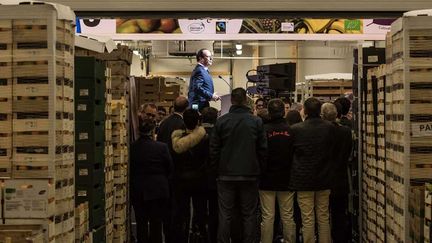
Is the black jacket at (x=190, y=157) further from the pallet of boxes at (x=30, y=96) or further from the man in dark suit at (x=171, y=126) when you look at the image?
the pallet of boxes at (x=30, y=96)

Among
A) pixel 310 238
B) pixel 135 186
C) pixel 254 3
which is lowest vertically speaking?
pixel 310 238

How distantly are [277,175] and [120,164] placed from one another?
1.83 meters

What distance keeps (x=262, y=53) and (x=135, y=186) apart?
54.6ft

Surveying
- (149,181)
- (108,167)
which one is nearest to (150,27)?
(149,181)

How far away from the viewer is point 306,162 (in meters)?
8.04

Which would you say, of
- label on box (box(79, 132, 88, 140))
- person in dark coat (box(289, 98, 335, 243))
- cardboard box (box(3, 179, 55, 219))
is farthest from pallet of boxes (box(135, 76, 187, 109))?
cardboard box (box(3, 179, 55, 219))

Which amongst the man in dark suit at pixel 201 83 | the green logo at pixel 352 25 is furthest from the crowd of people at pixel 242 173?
the green logo at pixel 352 25

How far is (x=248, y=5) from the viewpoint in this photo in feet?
22.0

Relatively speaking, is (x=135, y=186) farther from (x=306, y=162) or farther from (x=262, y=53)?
(x=262, y=53)

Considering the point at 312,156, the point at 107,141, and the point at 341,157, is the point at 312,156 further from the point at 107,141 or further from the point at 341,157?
the point at 107,141

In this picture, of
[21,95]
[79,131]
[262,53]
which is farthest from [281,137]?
[262,53]

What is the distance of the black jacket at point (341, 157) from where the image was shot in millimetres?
8219

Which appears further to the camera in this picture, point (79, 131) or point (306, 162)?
point (306, 162)

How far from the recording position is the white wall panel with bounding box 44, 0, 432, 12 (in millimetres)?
6664
